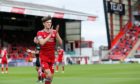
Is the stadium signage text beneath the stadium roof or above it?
above

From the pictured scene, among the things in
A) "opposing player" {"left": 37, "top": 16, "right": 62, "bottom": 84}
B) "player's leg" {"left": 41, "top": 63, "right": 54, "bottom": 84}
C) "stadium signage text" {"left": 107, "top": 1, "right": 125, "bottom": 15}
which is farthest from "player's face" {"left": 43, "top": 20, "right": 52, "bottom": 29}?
"stadium signage text" {"left": 107, "top": 1, "right": 125, "bottom": 15}

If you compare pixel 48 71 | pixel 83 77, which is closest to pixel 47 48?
pixel 48 71

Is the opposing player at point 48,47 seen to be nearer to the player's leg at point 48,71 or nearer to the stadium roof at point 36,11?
the player's leg at point 48,71

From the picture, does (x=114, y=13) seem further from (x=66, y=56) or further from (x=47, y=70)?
(x=47, y=70)

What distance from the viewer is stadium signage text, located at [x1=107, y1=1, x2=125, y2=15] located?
65188 mm

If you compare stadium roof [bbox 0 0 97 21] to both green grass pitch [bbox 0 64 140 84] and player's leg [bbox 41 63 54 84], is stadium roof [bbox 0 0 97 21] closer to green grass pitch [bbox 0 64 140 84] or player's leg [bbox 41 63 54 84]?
green grass pitch [bbox 0 64 140 84]

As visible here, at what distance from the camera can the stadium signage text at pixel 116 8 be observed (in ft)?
214

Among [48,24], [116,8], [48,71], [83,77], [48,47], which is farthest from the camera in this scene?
[116,8]

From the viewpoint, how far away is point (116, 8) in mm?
66812

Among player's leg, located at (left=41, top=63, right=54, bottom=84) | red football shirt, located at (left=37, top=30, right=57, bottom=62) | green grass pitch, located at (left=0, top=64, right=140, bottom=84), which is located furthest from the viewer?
green grass pitch, located at (left=0, top=64, right=140, bottom=84)

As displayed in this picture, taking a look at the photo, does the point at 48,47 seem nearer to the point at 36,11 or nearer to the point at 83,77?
the point at 83,77

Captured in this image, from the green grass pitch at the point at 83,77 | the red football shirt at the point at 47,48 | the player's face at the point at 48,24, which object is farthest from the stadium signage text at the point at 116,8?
the player's face at the point at 48,24

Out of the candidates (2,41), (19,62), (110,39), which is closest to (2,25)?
(2,41)

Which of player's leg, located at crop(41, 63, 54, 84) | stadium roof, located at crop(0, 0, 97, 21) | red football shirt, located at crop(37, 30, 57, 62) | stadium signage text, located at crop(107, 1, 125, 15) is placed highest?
stadium signage text, located at crop(107, 1, 125, 15)
